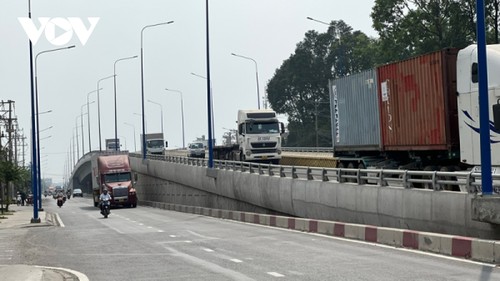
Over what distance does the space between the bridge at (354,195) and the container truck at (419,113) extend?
974 mm

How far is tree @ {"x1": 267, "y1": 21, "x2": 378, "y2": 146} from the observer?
101500 millimetres

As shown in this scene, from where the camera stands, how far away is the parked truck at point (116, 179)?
178ft

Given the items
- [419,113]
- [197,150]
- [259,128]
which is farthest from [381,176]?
[197,150]

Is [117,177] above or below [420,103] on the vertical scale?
below

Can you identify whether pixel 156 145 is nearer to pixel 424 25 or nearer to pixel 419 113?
pixel 424 25

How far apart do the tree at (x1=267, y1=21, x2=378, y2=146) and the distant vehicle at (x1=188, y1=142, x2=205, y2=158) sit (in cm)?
2207

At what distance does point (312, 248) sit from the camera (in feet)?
55.3

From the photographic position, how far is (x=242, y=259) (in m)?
15.1

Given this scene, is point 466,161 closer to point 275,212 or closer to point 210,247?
point 210,247

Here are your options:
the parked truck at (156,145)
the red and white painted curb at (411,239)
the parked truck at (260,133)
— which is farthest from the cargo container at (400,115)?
the parked truck at (156,145)

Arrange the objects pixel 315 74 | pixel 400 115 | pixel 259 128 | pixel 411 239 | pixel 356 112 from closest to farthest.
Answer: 1. pixel 411 239
2. pixel 400 115
3. pixel 356 112
4. pixel 259 128
5. pixel 315 74

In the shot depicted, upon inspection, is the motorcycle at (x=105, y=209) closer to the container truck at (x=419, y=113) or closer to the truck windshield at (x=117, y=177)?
the truck windshield at (x=117, y=177)

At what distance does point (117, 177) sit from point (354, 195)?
34.5 meters

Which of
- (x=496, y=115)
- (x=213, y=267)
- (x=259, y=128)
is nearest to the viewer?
(x=213, y=267)
